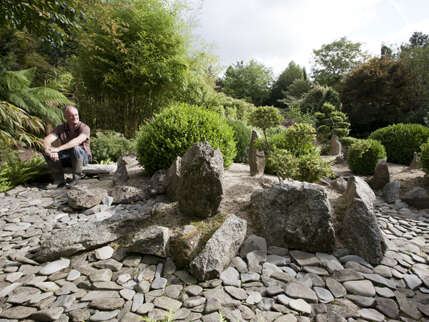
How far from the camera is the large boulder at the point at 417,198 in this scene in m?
4.16

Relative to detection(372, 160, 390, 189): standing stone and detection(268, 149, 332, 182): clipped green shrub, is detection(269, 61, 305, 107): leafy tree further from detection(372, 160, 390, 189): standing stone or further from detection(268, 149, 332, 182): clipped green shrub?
detection(268, 149, 332, 182): clipped green shrub

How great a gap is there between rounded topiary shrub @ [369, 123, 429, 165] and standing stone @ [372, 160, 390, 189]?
2848mm

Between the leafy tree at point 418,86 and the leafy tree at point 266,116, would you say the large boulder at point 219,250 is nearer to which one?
the leafy tree at point 266,116

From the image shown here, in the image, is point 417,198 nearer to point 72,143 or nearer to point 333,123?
point 333,123

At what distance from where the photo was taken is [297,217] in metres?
2.53

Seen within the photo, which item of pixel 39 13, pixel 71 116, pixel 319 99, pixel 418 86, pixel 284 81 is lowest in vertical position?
pixel 71 116

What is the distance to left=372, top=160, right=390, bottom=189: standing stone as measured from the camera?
16.5 feet

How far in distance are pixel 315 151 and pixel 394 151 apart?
3563 millimetres

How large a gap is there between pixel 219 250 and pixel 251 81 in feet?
92.8

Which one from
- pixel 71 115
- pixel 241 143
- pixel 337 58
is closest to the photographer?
pixel 71 115

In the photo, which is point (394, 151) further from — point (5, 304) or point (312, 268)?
point (5, 304)

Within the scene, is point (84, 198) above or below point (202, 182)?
below

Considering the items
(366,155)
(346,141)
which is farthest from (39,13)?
(346,141)

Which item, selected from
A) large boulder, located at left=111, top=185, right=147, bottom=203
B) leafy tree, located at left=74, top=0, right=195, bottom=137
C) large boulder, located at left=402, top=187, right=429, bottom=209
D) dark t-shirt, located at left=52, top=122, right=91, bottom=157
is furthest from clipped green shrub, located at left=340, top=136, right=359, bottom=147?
dark t-shirt, located at left=52, top=122, right=91, bottom=157
